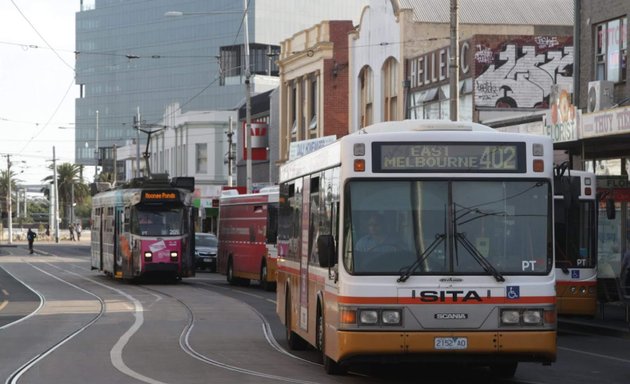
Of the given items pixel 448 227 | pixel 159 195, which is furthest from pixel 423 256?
pixel 159 195

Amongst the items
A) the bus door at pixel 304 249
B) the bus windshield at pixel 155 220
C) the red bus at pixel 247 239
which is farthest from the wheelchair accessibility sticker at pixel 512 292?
the bus windshield at pixel 155 220

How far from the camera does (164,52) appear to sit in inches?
6860

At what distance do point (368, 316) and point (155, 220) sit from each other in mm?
25386

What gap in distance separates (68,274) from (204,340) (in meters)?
29.3

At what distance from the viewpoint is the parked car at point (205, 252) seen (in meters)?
53.1

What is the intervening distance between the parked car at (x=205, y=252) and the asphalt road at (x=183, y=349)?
1931cm

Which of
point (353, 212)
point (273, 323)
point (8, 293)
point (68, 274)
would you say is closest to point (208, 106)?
point (68, 274)

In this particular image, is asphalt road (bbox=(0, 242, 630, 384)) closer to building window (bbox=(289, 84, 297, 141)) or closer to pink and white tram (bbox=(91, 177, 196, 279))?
pink and white tram (bbox=(91, 177, 196, 279))

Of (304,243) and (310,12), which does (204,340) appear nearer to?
(304,243)

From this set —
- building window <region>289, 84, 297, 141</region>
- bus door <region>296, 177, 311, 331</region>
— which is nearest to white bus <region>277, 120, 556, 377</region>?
bus door <region>296, 177, 311, 331</region>

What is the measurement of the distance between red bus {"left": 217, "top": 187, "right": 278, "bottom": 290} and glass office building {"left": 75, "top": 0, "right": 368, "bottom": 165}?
99.5m

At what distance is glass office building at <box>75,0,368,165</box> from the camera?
158m

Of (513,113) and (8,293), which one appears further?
(513,113)

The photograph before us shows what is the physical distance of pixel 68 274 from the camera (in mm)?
48375
